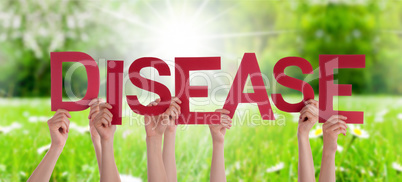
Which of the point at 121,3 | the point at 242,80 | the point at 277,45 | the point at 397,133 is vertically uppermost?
the point at 121,3

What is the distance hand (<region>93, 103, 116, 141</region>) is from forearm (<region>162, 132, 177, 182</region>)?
0.25m

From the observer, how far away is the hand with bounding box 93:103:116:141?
140 cm

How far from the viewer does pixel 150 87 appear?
5.05 ft

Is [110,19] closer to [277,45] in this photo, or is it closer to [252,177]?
[277,45]

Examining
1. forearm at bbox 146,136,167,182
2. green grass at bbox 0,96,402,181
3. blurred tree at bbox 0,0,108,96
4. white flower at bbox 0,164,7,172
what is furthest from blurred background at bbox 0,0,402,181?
forearm at bbox 146,136,167,182

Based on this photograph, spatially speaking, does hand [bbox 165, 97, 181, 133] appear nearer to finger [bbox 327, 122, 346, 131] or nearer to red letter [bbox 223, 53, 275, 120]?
red letter [bbox 223, 53, 275, 120]

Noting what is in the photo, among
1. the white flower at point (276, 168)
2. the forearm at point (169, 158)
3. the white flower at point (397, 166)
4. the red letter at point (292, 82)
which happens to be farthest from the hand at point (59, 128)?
the white flower at point (397, 166)

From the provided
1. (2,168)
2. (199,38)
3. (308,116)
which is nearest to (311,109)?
(308,116)

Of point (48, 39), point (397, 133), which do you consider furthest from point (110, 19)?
point (397, 133)

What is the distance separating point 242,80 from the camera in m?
1.55

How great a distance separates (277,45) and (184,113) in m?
7.56

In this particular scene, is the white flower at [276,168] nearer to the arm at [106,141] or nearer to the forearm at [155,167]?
the forearm at [155,167]

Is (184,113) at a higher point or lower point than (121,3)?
lower

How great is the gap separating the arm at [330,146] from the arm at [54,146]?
106 centimetres
